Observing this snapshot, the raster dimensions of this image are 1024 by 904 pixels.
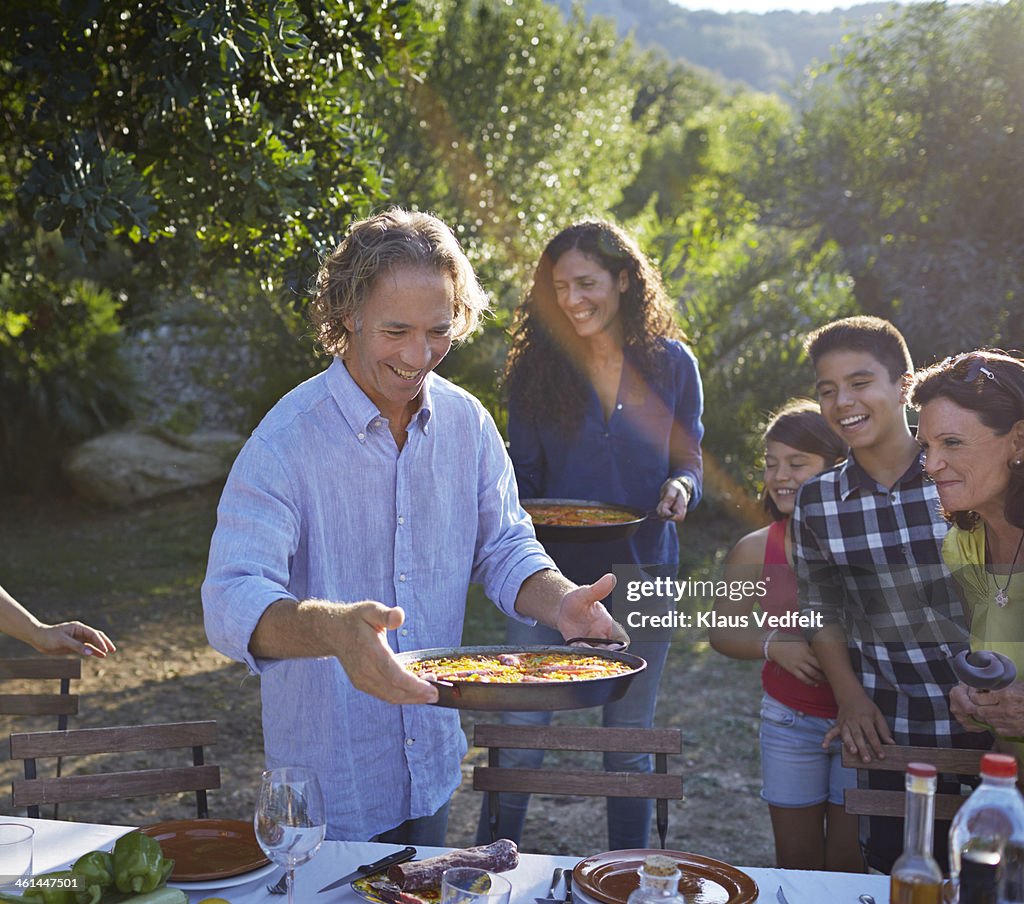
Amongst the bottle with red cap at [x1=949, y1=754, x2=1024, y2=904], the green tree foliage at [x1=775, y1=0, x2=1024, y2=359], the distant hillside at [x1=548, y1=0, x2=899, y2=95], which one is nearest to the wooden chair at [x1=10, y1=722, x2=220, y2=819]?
the bottle with red cap at [x1=949, y1=754, x2=1024, y2=904]

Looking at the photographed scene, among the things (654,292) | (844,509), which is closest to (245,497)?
(844,509)

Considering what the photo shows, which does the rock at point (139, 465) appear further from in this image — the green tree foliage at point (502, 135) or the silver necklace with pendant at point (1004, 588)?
the silver necklace with pendant at point (1004, 588)

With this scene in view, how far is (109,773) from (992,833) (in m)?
2.18

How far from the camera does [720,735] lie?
6.91m

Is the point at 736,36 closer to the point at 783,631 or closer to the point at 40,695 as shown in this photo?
the point at 783,631

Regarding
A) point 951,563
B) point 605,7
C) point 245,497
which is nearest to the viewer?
point 245,497

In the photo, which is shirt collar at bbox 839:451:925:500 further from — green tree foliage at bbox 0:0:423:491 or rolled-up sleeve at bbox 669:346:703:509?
green tree foliage at bbox 0:0:423:491

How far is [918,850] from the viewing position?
69.9 inches

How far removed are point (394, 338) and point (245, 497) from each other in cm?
48

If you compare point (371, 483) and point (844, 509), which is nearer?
point (371, 483)

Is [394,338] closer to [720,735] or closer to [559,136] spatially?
[720,735]

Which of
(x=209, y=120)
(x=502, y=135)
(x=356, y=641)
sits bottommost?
(x=356, y=641)

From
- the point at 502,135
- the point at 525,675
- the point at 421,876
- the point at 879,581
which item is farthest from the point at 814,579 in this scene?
the point at 502,135

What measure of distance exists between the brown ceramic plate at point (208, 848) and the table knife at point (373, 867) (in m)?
0.18
